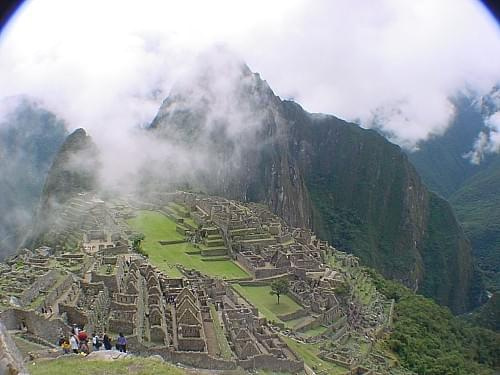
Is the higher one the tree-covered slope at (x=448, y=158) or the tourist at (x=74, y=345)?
the tree-covered slope at (x=448, y=158)

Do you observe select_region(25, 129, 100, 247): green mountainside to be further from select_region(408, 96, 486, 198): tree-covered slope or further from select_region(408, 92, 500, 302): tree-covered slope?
select_region(408, 96, 486, 198): tree-covered slope

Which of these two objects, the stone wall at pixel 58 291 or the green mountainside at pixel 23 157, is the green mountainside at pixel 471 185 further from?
the stone wall at pixel 58 291

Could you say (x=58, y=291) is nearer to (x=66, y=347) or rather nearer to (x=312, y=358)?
(x=66, y=347)

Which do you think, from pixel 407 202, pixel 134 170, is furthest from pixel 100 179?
pixel 407 202

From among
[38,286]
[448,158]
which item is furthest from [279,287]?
[448,158]

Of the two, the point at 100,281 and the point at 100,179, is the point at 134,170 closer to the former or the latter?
the point at 100,179

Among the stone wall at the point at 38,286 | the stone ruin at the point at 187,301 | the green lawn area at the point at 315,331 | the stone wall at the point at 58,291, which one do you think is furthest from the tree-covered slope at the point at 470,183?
the stone wall at the point at 38,286

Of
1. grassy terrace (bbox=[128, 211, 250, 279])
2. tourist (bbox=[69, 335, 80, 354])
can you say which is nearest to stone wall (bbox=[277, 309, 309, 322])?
grassy terrace (bbox=[128, 211, 250, 279])

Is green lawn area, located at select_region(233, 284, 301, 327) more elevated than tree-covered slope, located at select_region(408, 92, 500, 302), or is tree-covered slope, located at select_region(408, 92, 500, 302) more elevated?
tree-covered slope, located at select_region(408, 92, 500, 302)
